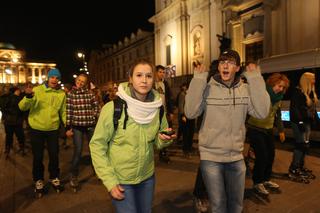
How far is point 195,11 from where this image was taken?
32.5 metres

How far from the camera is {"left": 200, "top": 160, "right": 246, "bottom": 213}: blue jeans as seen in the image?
3.16m

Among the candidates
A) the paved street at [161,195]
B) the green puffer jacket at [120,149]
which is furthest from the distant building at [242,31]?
the green puffer jacket at [120,149]

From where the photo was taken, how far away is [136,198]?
280cm

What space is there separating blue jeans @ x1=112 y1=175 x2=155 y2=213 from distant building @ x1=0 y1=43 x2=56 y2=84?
11296 cm

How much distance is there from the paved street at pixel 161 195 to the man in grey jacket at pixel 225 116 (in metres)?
1.52

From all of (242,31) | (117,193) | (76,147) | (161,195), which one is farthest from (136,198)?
(242,31)

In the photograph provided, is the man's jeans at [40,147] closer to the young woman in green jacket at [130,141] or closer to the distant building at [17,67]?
the young woman in green jacket at [130,141]

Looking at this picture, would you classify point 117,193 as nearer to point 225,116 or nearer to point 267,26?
point 225,116

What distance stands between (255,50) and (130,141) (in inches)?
968

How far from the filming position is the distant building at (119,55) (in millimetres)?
46341

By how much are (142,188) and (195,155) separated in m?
5.66

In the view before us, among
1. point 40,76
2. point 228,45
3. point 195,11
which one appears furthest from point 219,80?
point 40,76

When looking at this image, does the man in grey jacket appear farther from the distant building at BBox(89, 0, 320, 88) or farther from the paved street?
the distant building at BBox(89, 0, 320, 88)

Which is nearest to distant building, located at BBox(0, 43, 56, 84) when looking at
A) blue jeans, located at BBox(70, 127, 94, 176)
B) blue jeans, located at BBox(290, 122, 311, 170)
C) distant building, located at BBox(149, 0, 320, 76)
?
distant building, located at BBox(149, 0, 320, 76)
